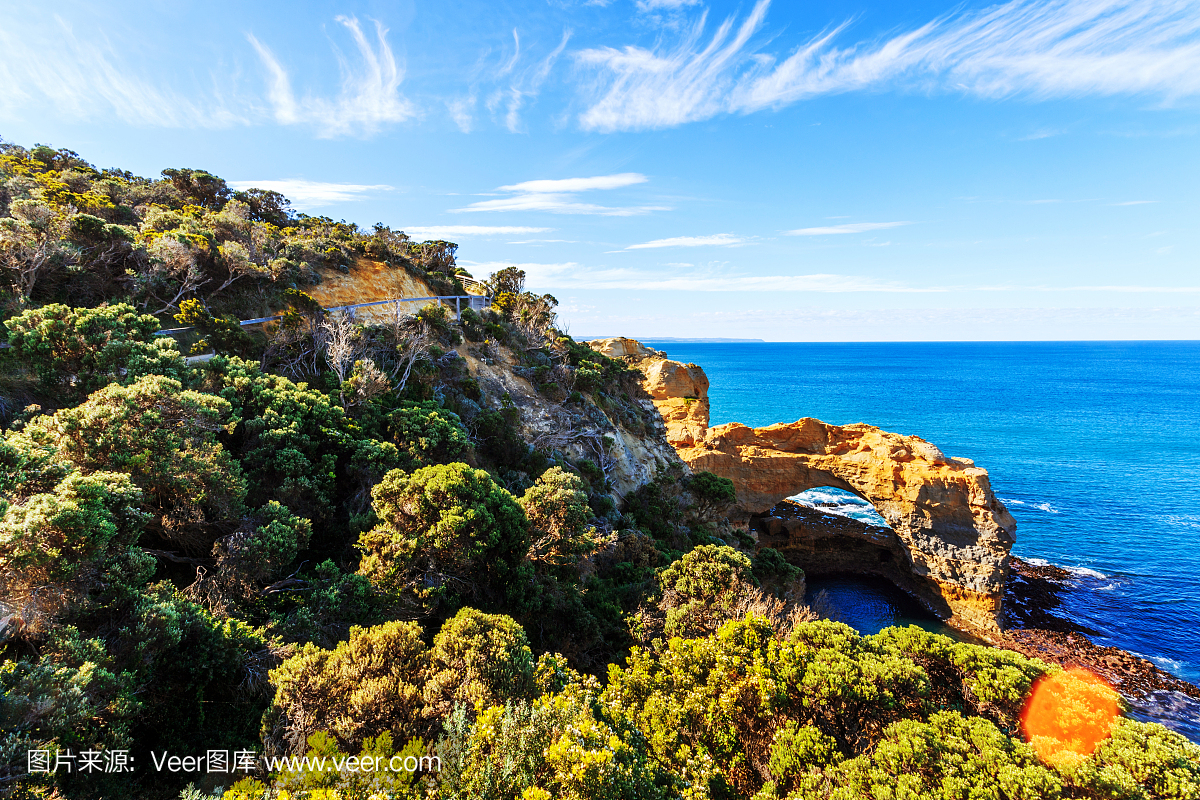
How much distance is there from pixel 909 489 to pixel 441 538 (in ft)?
111

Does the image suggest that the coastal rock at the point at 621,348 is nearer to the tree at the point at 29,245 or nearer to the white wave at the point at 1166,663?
the white wave at the point at 1166,663

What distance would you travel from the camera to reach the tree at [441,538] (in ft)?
43.0

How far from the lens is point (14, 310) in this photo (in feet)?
50.4

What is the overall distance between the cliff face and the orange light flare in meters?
27.0

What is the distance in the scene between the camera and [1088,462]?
55.1 m

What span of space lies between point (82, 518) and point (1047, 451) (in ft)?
274

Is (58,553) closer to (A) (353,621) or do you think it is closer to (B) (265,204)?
(A) (353,621)

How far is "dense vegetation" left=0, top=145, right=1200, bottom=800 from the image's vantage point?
25.1ft

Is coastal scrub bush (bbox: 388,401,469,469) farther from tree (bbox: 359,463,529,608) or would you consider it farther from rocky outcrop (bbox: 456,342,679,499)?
rocky outcrop (bbox: 456,342,679,499)

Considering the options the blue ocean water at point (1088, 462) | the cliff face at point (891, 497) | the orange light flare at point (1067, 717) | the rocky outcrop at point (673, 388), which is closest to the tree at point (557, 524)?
the orange light flare at point (1067, 717)

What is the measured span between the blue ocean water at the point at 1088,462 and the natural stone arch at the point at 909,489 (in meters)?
5.42

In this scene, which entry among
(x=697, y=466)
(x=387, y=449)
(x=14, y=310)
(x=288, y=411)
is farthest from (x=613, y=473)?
(x=14, y=310)

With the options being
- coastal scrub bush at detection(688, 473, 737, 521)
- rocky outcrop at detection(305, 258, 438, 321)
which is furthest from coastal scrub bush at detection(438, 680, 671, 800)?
rocky outcrop at detection(305, 258, 438, 321)

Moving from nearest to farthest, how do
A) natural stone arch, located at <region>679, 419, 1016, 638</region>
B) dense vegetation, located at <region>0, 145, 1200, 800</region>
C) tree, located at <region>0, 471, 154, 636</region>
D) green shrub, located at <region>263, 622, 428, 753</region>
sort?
dense vegetation, located at <region>0, 145, 1200, 800</region> < tree, located at <region>0, 471, 154, 636</region> < green shrub, located at <region>263, 622, 428, 753</region> < natural stone arch, located at <region>679, 419, 1016, 638</region>
